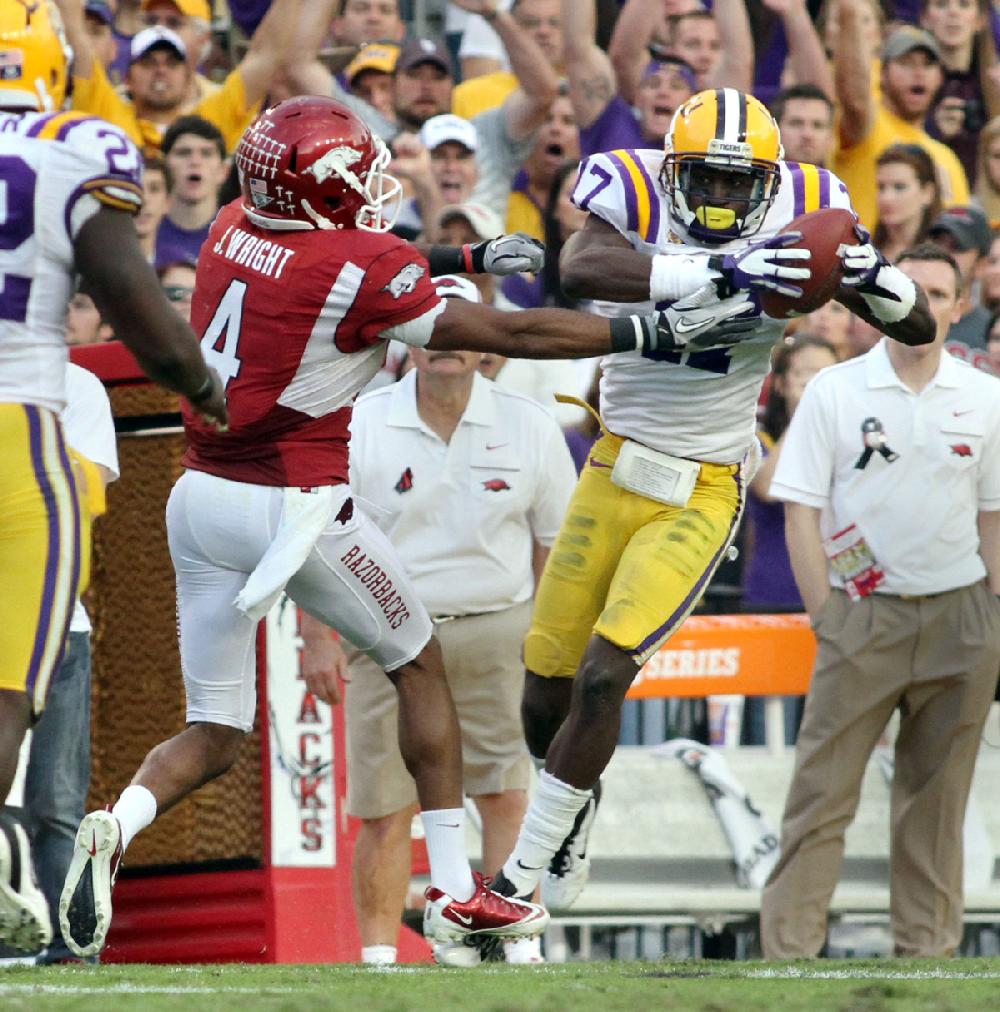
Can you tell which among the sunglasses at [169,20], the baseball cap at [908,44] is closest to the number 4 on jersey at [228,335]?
the sunglasses at [169,20]

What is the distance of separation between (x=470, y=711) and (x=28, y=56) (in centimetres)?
265

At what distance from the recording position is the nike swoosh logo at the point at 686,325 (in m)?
4.58

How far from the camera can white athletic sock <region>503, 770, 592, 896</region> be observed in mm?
4816

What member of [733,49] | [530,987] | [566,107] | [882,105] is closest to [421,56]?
[566,107]

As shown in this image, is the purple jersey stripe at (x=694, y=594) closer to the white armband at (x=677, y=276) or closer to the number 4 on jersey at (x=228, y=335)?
the white armband at (x=677, y=276)

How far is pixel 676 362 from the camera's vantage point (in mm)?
5109

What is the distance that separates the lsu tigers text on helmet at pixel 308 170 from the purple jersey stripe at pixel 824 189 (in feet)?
3.99

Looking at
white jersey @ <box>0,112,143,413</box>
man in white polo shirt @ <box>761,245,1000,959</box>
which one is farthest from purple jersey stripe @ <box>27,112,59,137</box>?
man in white polo shirt @ <box>761,245,1000,959</box>

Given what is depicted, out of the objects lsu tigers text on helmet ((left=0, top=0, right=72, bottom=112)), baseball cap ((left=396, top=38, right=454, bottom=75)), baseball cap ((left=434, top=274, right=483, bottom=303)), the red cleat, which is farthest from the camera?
baseball cap ((left=396, top=38, right=454, bottom=75))

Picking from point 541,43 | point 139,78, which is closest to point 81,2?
point 139,78

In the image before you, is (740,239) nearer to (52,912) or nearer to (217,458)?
(217,458)

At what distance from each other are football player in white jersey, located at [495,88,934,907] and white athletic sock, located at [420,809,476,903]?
6.2 inches

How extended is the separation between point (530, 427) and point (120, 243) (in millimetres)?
2505

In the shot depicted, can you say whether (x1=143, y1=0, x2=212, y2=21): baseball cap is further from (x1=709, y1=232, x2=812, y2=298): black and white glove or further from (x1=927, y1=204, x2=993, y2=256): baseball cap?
(x1=709, y1=232, x2=812, y2=298): black and white glove
